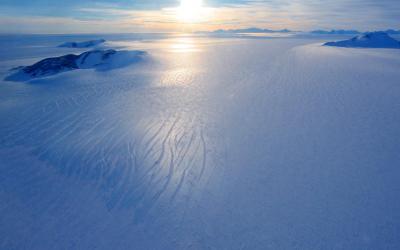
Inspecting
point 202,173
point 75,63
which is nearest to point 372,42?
point 75,63

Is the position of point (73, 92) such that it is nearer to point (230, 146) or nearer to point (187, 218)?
point (230, 146)

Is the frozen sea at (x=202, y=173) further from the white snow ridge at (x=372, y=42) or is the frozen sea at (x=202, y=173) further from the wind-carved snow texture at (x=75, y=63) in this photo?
the white snow ridge at (x=372, y=42)

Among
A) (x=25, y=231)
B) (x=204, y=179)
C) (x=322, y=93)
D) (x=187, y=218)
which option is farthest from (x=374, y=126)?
(x=25, y=231)

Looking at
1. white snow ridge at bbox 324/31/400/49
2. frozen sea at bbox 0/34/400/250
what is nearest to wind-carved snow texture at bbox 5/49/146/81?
frozen sea at bbox 0/34/400/250

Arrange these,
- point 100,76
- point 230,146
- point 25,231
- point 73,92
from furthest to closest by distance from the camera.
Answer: point 100,76 → point 73,92 → point 230,146 → point 25,231

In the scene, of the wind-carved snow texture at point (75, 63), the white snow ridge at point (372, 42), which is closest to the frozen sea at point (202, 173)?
the wind-carved snow texture at point (75, 63)

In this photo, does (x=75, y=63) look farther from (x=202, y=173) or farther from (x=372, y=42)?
(x=372, y=42)
